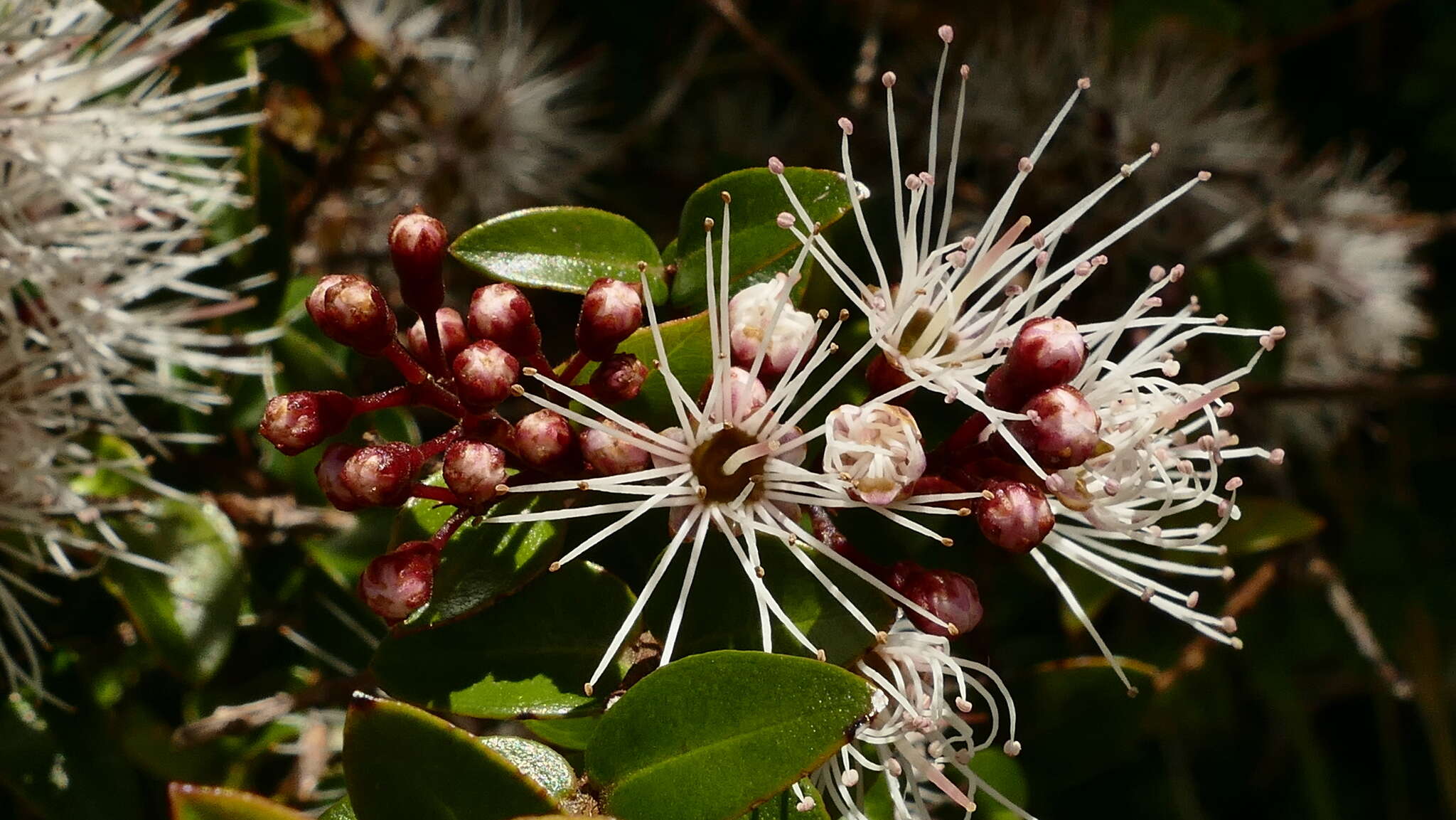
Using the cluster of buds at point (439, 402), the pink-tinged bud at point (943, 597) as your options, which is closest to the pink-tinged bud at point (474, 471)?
the cluster of buds at point (439, 402)

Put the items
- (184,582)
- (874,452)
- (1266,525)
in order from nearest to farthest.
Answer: (874,452) → (184,582) → (1266,525)

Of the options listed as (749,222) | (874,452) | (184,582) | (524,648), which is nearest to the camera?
(874,452)

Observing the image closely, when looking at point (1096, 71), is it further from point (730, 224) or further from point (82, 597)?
point (82, 597)

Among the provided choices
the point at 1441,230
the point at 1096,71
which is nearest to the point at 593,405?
the point at 1096,71

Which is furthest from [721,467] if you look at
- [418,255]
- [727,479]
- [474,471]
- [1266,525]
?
[1266,525]

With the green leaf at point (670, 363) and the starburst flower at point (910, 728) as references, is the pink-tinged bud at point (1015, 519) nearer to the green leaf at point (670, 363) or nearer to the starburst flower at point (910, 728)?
the starburst flower at point (910, 728)

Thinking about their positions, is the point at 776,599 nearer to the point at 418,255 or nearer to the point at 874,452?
the point at 874,452
